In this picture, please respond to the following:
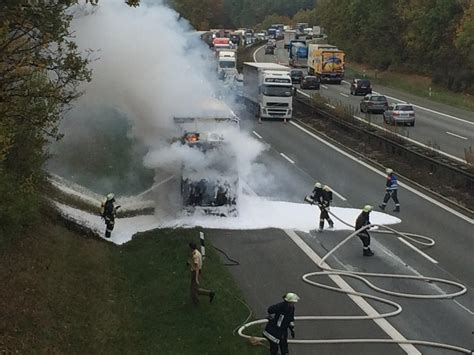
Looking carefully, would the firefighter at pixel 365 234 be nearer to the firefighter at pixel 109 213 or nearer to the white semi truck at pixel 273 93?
the firefighter at pixel 109 213

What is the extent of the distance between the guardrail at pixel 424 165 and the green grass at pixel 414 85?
20.1 metres

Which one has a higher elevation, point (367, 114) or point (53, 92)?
point (53, 92)

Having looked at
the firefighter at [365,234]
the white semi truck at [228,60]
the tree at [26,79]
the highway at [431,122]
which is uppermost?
the tree at [26,79]

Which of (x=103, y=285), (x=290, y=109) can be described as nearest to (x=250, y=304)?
(x=103, y=285)

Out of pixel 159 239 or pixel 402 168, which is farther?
pixel 402 168

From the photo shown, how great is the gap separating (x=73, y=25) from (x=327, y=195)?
947 cm

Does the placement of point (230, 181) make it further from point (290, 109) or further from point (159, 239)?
point (290, 109)

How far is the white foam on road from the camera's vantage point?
67.4 feet

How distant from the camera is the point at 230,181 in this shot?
2097 centimetres

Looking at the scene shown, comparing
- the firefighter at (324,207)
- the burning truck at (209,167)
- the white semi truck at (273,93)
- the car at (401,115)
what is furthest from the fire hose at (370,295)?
the white semi truck at (273,93)

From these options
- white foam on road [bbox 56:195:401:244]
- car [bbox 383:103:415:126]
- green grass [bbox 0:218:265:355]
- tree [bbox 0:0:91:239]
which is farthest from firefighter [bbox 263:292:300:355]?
car [bbox 383:103:415:126]

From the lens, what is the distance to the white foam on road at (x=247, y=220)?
808 inches

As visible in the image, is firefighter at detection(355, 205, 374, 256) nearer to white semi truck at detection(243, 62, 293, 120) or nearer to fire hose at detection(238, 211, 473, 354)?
fire hose at detection(238, 211, 473, 354)

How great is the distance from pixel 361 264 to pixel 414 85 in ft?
179
